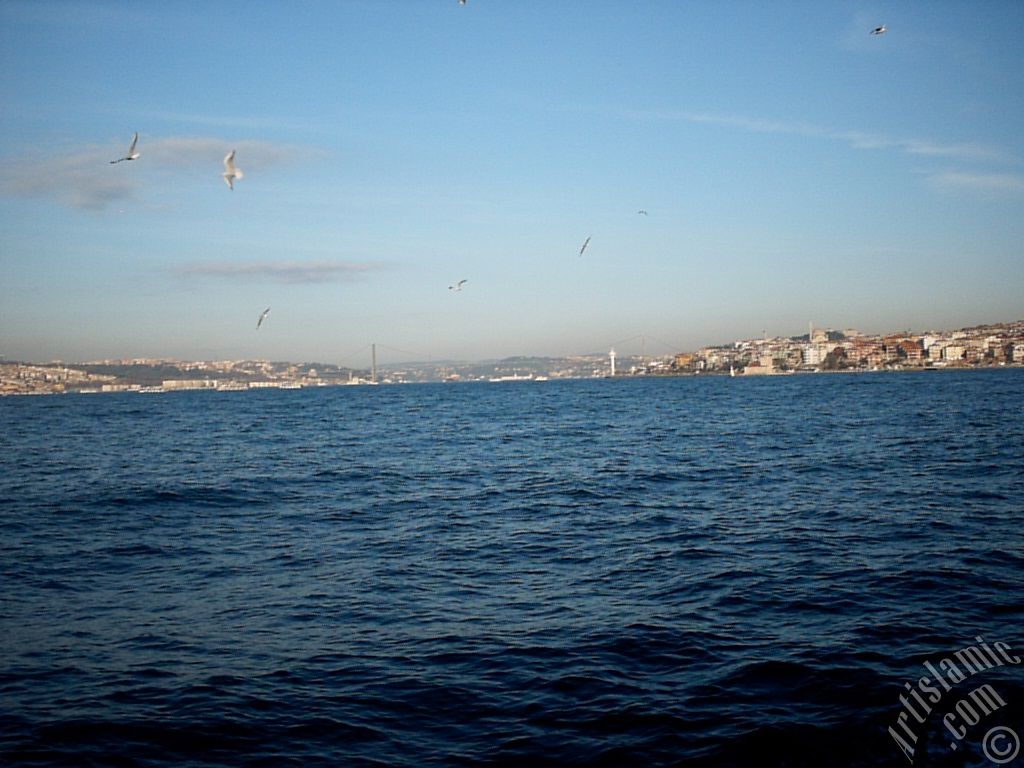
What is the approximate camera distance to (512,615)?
12.6 meters

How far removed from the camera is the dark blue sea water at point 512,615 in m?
8.56

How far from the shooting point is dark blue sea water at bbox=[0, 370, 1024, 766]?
8.56 meters

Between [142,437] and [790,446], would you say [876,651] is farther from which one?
[142,437]

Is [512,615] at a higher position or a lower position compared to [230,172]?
lower

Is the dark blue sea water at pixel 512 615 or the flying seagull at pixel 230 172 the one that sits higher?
the flying seagull at pixel 230 172

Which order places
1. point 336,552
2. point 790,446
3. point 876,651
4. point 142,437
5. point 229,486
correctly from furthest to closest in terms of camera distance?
point 142,437
point 790,446
point 229,486
point 336,552
point 876,651

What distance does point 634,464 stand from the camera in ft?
104

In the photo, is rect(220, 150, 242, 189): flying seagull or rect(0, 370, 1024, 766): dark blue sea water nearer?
rect(0, 370, 1024, 766): dark blue sea water

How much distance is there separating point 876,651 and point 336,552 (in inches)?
439

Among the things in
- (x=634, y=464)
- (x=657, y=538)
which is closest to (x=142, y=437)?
(x=634, y=464)

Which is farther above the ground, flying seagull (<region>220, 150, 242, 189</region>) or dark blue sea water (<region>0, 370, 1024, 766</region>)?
flying seagull (<region>220, 150, 242, 189</region>)

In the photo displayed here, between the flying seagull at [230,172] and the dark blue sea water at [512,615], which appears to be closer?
the dark blue sea water at [512,615]

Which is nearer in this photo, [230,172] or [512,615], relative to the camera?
[512,615]

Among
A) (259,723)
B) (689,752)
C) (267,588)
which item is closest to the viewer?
(689,752)
